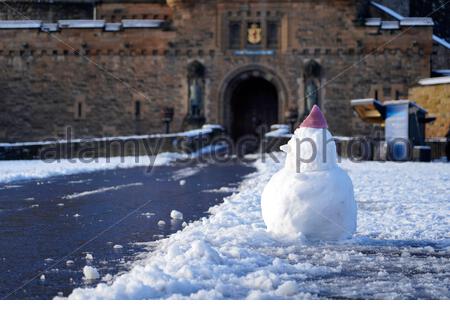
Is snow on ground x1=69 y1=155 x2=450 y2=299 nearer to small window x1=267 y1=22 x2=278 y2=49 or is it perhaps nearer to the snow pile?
the snow pile

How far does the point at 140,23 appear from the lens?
107 ft

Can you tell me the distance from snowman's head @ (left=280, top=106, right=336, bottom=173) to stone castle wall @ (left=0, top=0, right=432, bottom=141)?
81.3ft

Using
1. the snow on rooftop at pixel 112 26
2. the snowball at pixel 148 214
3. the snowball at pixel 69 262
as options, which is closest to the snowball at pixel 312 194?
the snowball at pixel 69 262

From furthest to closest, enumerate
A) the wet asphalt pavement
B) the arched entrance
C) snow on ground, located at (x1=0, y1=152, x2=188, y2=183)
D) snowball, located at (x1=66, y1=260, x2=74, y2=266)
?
the arched entrance < snow on ground, located at (x1=0, y1=152, x2=188, y2=183) < snowball, located at (x1=66, y1=260, x2=74, y2=266) < the wet asphalt pavement

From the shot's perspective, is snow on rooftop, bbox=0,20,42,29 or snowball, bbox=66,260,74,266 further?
snow on rooftop, bbox=0,20,42,29

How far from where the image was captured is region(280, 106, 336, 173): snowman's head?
7.27 m

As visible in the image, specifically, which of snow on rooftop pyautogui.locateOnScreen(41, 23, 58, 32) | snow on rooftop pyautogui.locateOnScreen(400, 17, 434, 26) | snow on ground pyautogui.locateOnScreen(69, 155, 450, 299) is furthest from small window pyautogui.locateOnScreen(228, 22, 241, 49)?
snow on ground pyautogui.locateOnScreen(69, 155, 450, 299)

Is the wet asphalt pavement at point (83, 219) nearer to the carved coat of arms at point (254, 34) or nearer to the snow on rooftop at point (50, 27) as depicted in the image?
the carved coat of arms at point (254, 34)

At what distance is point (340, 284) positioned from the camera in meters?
5.53

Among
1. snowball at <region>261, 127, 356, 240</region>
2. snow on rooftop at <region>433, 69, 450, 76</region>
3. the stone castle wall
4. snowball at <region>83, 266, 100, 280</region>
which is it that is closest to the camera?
snowball at <region>83, 266, 100, 280</region>

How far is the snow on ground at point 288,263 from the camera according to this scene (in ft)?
16.9

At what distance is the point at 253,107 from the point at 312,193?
27457mm

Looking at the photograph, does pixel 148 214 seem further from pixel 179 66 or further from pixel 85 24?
pixel 85 24

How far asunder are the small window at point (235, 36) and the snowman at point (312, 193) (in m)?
25.4
